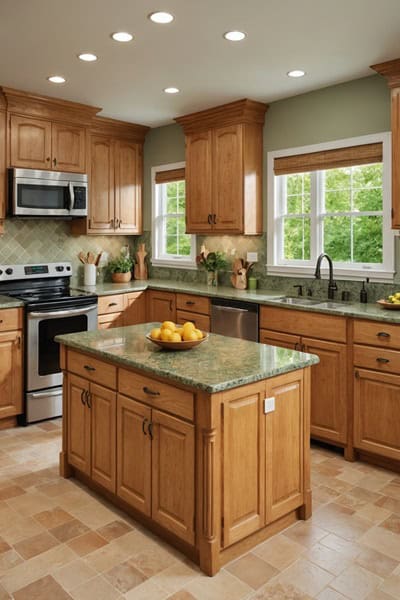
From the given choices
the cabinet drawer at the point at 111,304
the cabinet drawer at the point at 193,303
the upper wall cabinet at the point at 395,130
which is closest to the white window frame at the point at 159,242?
the cabinet drawer at the point at 193,303

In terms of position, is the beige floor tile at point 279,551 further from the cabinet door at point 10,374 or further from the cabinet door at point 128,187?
the cabinet door at point 128,187

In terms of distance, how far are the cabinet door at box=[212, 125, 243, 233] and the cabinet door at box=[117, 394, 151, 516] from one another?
8.47 feet

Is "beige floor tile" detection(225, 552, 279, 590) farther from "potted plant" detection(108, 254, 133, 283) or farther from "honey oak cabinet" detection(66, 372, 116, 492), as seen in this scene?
"potted plant" detection(108, 254, 133, 283)

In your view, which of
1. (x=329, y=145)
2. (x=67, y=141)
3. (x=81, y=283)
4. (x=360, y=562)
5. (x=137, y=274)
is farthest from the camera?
(x=137, y=274)

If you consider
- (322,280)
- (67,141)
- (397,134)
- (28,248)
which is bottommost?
(322,280)

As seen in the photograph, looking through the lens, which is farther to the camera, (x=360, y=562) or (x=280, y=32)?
(x=280, y=32)

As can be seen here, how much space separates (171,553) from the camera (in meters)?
2.54

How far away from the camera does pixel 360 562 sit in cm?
248

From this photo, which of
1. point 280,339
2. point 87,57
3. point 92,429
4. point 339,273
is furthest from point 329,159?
point 92,429

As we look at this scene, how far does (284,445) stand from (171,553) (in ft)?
2.39

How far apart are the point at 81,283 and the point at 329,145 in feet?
9.33

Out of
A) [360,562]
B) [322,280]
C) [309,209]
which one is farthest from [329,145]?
[360,562]

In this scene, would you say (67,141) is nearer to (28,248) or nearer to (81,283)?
(28,248)

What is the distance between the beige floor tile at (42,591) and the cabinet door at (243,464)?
713 mm
